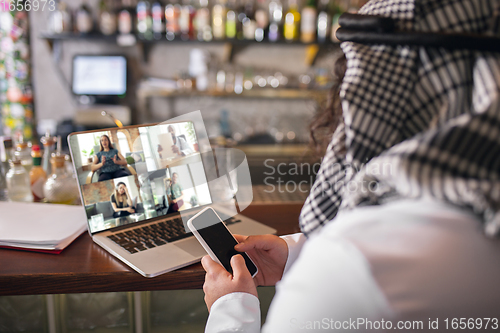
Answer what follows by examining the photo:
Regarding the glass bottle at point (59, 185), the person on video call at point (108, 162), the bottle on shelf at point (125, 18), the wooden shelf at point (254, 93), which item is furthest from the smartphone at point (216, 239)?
the bottle on shelf at point (125, 18)

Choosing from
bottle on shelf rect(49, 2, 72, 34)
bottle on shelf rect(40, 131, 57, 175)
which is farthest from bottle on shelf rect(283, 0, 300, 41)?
bottle on shelf rect(40, 131, 57, 175)

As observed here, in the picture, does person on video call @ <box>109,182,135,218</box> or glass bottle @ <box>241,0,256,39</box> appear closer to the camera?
person on video call @ <box>109,182,135,218</box>

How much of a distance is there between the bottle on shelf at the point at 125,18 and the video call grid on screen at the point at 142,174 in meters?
2.12

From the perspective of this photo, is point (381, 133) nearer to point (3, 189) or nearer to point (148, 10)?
point (3, 189)

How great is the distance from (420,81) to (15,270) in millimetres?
748

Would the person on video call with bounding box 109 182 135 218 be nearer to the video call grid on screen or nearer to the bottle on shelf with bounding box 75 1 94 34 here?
the video call grid on screen

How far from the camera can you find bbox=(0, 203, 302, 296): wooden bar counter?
25.9 inches

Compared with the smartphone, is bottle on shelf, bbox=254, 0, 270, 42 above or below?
above

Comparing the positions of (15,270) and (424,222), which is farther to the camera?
(15,270)

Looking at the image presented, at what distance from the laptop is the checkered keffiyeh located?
462 mm

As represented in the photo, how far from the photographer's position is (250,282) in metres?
0.64

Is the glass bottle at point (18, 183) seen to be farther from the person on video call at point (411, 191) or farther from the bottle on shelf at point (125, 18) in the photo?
the bottle on shelf at point (125, 18)

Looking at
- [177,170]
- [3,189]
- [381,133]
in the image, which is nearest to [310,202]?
[381,133]

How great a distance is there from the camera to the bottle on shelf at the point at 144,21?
2.64 meters
